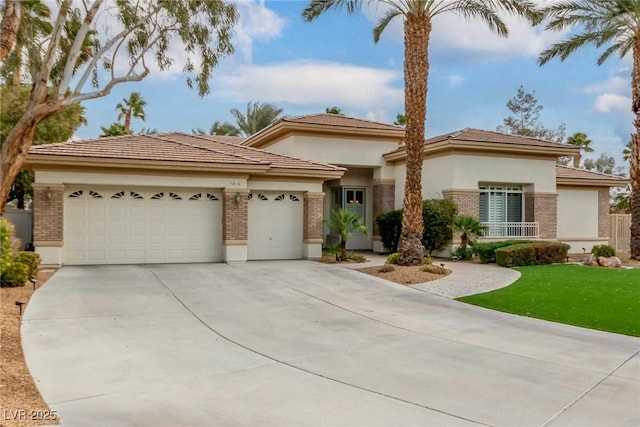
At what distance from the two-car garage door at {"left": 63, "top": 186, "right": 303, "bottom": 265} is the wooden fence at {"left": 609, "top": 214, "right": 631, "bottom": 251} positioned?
1831 centimetres

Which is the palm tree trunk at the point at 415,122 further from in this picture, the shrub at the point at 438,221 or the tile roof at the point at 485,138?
the tile roof at the point at 485,138

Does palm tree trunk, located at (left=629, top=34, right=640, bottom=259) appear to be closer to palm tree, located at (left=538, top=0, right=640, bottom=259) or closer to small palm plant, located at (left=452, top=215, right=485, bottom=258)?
palm tree, located at (left=538, top=0, right=640, bottom=259)

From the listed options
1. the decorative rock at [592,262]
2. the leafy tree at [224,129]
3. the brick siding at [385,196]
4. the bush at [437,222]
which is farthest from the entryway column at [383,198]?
the leafy tree at [224,129]

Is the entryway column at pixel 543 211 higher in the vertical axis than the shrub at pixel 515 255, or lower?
higher

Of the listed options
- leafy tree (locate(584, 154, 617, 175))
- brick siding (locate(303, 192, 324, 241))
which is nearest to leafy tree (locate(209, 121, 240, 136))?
brick siding (locate(303, 192, 324, 241))

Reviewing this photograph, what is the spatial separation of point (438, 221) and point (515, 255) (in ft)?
11.3

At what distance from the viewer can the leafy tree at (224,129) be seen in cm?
4356

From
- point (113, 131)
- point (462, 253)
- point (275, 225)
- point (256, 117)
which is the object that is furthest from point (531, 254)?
point (113, 131)

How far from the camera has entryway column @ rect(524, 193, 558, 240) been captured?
871 inches

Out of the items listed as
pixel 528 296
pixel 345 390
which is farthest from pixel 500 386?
pixel 528 296

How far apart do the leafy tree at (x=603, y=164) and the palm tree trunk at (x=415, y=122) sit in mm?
39953

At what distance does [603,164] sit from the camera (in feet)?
160

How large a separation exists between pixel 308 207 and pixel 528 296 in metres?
9.88

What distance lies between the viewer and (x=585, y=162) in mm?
49688
